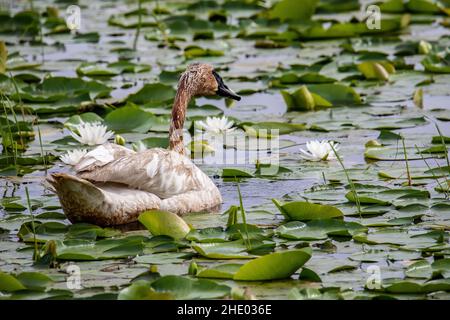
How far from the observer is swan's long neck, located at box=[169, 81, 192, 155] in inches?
327

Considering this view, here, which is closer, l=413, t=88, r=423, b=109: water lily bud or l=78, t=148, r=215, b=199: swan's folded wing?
l=78, t=148, r=215, b=199: swan's folded wing

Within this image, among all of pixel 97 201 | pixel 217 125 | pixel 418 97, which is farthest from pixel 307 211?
pixel 418 97

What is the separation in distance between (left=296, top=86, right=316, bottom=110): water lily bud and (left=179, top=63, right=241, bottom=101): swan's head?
6.52 ft

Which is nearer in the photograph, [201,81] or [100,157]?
[100,157]

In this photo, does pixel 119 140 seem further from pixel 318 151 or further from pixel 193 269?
pixel 193 269

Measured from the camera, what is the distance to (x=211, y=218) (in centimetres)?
772

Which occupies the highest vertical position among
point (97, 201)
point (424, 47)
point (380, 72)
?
point (424, 47)

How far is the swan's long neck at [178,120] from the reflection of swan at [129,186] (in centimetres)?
2

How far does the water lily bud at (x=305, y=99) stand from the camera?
10742mm

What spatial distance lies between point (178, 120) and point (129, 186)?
36.7 inches

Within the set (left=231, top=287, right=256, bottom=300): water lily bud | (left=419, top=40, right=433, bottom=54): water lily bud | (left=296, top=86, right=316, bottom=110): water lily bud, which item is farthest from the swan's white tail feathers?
(left=419, top=40, right=433, bottom=54): water lily bud

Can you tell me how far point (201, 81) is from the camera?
28.5 ft

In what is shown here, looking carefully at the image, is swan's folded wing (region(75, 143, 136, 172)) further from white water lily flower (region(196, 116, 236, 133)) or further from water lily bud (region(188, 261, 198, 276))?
water lily bud (region(188, 261, 198, 276))

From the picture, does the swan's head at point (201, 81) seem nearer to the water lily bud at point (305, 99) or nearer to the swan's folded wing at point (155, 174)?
the swan's folded wing at point (155, 174)
